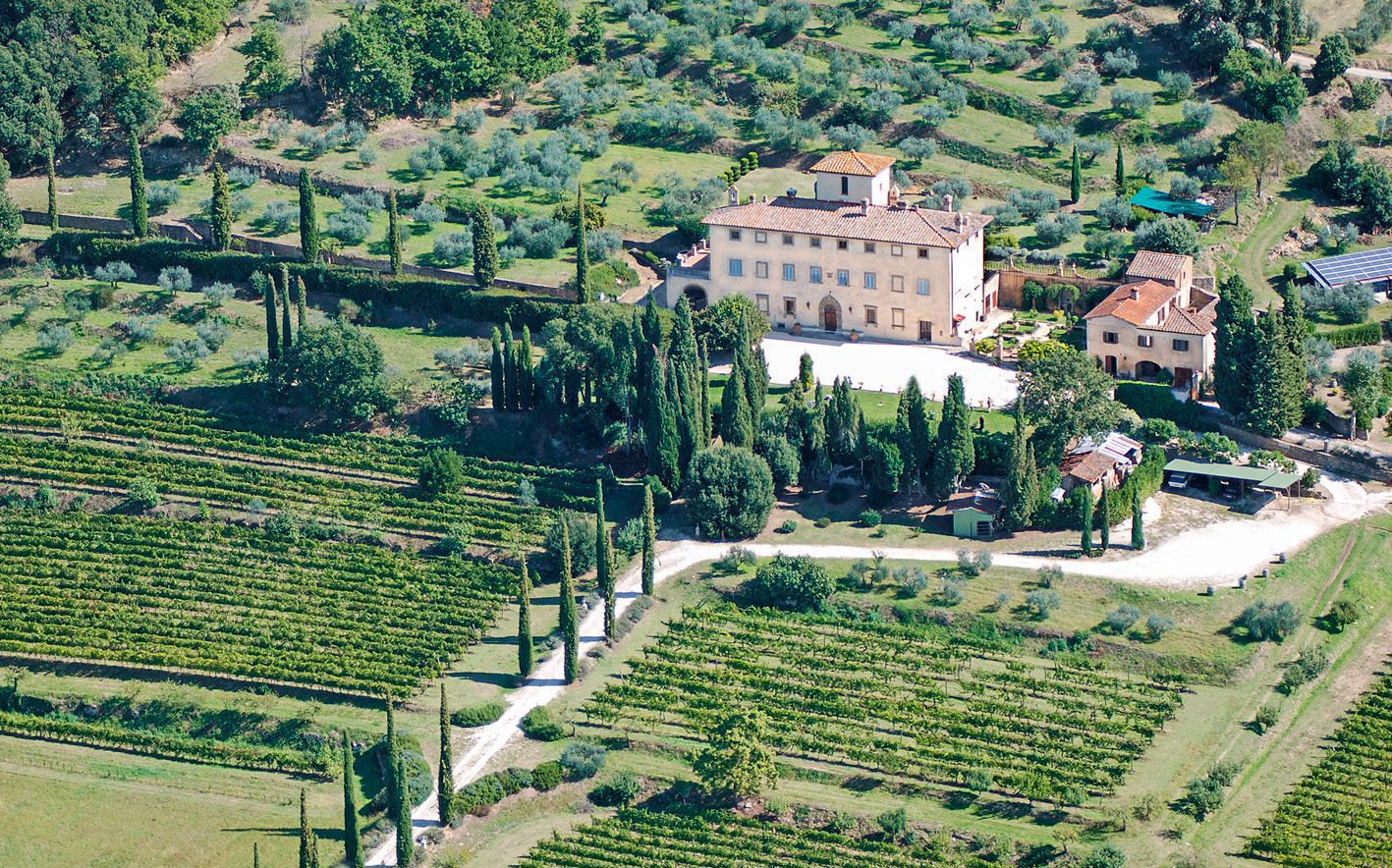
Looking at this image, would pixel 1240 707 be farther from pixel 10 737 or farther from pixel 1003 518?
pixel 10 737

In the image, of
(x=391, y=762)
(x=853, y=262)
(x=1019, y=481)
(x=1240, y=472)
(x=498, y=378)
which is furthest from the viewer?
(x=853, y=262)

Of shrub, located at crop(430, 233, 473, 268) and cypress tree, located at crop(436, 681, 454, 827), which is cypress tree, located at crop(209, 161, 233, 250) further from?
cypress tree, located at crop(436, 681, 454, 827)

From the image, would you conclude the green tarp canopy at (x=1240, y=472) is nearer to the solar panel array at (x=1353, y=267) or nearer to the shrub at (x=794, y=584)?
the shrub at (x=794, y=584)

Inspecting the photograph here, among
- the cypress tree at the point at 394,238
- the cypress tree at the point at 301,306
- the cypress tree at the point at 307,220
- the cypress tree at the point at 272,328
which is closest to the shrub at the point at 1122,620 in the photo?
the cypress tree at the point at 301,306

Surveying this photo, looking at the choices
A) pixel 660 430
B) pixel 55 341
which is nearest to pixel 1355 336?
pixel 660 430

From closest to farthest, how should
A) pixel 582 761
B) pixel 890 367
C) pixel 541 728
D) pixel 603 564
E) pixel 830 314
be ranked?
1. pixel 582 761
2. pixel 541 728
3. pixel 603 564
4. pixel 890 367
5. pixel 830 314

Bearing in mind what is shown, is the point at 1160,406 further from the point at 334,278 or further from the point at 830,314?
the point at 334,278

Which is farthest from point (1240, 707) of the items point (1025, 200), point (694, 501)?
point (1025, 200)

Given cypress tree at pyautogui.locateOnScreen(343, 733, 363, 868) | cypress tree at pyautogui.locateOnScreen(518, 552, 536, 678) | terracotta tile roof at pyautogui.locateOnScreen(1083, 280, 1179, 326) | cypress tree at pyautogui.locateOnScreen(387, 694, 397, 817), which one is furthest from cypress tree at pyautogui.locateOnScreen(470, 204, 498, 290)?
cypress tree at pyautogui.locateOnScreen(343, 733, 363, 868)
